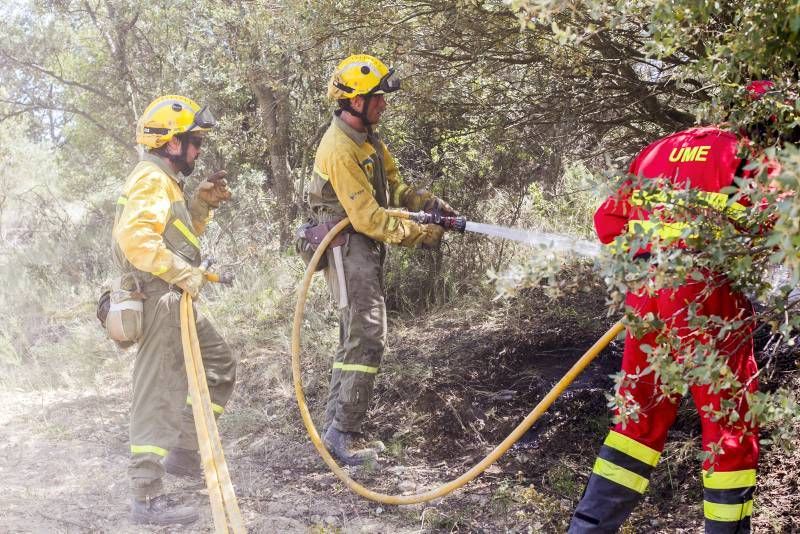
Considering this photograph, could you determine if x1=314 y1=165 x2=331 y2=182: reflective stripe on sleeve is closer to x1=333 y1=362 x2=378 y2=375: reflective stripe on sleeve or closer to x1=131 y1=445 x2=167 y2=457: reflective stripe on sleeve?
x1=333 y1=362 x2=378 y2=375: reflective stripe on sleeve

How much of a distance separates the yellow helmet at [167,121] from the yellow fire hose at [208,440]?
97 centimetres

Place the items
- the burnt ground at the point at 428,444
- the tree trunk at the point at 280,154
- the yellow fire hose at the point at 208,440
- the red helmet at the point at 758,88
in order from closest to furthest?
Answer: the red helmet at the point at 758,88, the yellow fire hose at the point at 208,440, the burnt ground at the point at 428,444, the tree trunk at the point at 280,154

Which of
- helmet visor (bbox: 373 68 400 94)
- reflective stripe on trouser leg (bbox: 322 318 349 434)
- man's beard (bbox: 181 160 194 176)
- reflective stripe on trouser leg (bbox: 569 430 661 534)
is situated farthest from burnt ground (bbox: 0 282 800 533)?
helmet visor (bbox: 373 68 400 94)

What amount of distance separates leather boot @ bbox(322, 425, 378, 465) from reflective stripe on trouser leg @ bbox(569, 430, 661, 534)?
6.56ft

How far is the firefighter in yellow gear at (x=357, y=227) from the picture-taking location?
4.82 m

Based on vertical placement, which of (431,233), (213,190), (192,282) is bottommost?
(192,282)

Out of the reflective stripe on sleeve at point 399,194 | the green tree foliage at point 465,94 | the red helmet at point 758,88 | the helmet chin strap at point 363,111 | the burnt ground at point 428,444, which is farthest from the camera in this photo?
the reflective stripe on sleeve at point 399,194

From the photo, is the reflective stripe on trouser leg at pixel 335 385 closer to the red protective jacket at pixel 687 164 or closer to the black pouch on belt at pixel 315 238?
the black pouch on belt at pixel 315 238

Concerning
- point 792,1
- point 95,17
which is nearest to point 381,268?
point 792,1

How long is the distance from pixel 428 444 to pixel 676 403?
2288mm

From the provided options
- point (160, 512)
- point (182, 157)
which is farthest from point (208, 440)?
point (182, 157)

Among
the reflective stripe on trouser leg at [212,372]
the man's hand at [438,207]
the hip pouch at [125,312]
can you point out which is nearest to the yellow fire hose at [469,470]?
the man's hand at [438,207]

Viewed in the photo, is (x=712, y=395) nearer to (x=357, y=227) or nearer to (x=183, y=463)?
(x=357, y=227)

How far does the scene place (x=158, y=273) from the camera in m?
4.40
